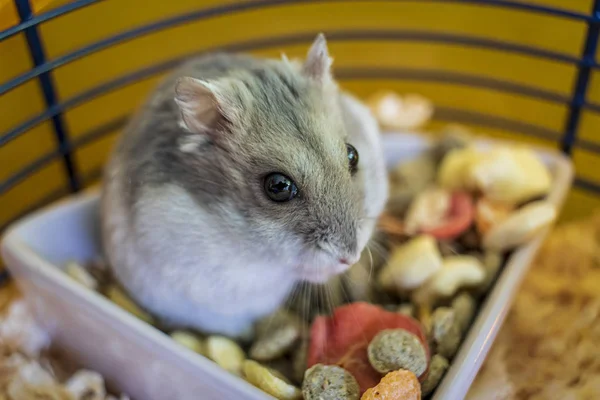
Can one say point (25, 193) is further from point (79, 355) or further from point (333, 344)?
point (333, 344)

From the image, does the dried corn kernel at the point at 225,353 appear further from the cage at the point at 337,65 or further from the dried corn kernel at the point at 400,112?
the dried corn kernel at the point at 400,112

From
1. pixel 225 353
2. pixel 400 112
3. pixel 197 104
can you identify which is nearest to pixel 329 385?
pixel 225 353

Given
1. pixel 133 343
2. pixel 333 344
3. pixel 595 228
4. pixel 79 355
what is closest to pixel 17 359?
pixel 79 355

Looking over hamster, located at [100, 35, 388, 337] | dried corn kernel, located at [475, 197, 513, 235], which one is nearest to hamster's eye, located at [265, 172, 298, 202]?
hamster, located at [100, 35, 388, 337]

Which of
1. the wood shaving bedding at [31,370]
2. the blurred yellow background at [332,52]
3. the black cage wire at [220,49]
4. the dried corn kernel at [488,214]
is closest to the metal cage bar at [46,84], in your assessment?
the black cage wire at [220,49]

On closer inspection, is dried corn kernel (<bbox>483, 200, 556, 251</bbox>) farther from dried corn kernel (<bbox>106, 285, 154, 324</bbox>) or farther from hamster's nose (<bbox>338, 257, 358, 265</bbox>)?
dried corn kernel (<bbox>106, 285, 154, 324</bbox>)

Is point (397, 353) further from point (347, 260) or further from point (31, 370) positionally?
point (31, 370)
